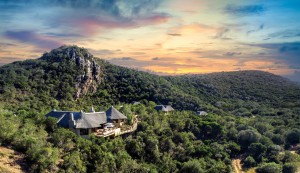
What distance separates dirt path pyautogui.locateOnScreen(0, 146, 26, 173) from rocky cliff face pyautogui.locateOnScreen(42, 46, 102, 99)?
170ft

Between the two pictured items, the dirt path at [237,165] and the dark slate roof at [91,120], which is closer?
the dark slate roof at [91,120]

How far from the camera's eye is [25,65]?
270 ft

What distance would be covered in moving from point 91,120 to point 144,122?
29.4ft

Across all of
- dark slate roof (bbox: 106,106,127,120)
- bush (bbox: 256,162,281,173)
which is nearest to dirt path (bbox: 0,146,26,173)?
dark slate roof (bbox: 106,106,127,120)

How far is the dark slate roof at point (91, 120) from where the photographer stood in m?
30.5

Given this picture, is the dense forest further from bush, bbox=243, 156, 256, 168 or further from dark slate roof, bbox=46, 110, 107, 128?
dark slate roof, bbox=46, 110, 107, 128

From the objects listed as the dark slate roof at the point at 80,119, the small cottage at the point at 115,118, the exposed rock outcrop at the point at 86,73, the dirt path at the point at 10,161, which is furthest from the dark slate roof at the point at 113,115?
the exposed rock outcrop at the point at 86,73

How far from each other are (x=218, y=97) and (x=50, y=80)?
54.5 meters

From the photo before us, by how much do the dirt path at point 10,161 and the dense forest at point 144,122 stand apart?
647 mm

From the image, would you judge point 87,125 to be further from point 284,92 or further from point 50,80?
point 284,92

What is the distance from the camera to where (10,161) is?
2127 centimetres

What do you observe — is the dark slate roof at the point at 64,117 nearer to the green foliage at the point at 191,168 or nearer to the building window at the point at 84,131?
the building window at the point at 84,131

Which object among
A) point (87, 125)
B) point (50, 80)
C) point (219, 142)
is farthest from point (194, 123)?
point (50, 80)

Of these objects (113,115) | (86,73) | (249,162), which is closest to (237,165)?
(249,162)
